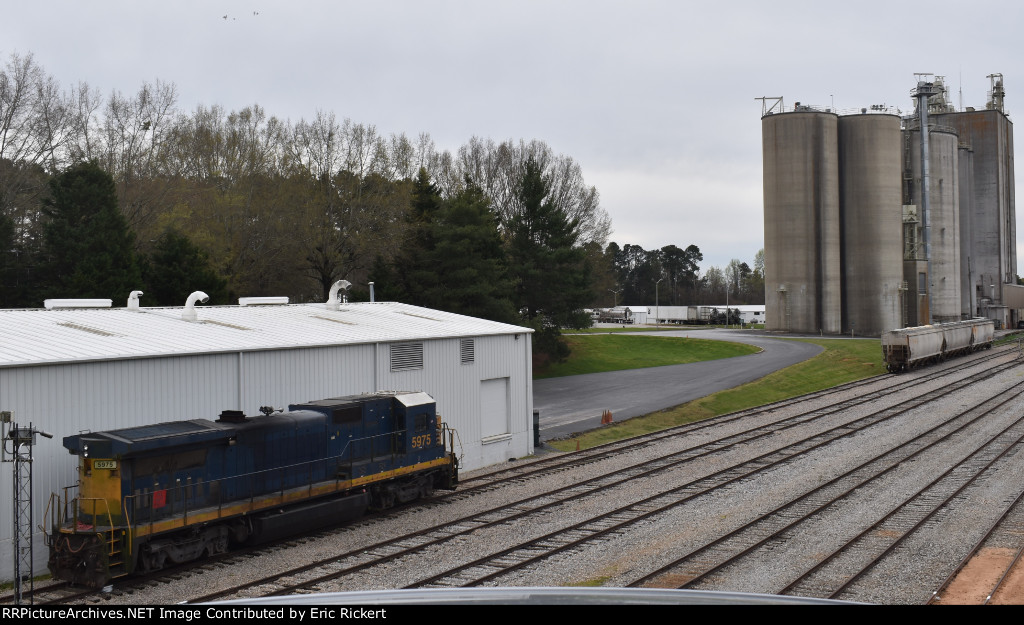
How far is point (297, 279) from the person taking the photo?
199 feet

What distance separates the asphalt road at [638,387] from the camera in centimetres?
4301

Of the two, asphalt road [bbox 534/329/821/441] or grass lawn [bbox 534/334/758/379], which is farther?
grass lawn [bbox 534/334/758/379]

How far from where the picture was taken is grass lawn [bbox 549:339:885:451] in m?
38.3

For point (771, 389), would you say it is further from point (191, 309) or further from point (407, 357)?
point (191, 309)

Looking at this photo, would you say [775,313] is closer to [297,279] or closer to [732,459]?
[297,279]

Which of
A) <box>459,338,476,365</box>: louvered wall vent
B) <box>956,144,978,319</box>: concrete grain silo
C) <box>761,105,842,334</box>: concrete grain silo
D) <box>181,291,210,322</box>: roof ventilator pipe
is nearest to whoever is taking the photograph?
<box>181,291,210,322</box>: roof ventilator pipe

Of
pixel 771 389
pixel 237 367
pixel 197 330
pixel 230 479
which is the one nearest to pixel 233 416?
pixel 230 479

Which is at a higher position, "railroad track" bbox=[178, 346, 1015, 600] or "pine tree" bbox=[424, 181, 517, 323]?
"pine tree" bbox=[424, 181, 517, 323]

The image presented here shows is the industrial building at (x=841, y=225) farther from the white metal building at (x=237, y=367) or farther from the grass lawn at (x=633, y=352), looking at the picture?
the white metal building at (x=237, y=367)

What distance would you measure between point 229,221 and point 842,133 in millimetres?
67309

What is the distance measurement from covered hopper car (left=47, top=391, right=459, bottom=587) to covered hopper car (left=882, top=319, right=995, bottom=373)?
43690 mm

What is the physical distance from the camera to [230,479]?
18359mm

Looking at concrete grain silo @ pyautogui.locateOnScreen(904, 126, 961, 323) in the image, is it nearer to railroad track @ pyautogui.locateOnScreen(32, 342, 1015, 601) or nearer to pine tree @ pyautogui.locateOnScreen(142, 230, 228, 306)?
railroad track @ pyautogui.locateOnScreen(32, 342, 1015, 601)

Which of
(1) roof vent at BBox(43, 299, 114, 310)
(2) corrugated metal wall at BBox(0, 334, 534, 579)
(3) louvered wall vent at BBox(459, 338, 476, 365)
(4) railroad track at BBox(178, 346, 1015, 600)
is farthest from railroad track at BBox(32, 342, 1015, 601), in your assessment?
(1) roof vent at BBox(43, 299, 114, 310)
